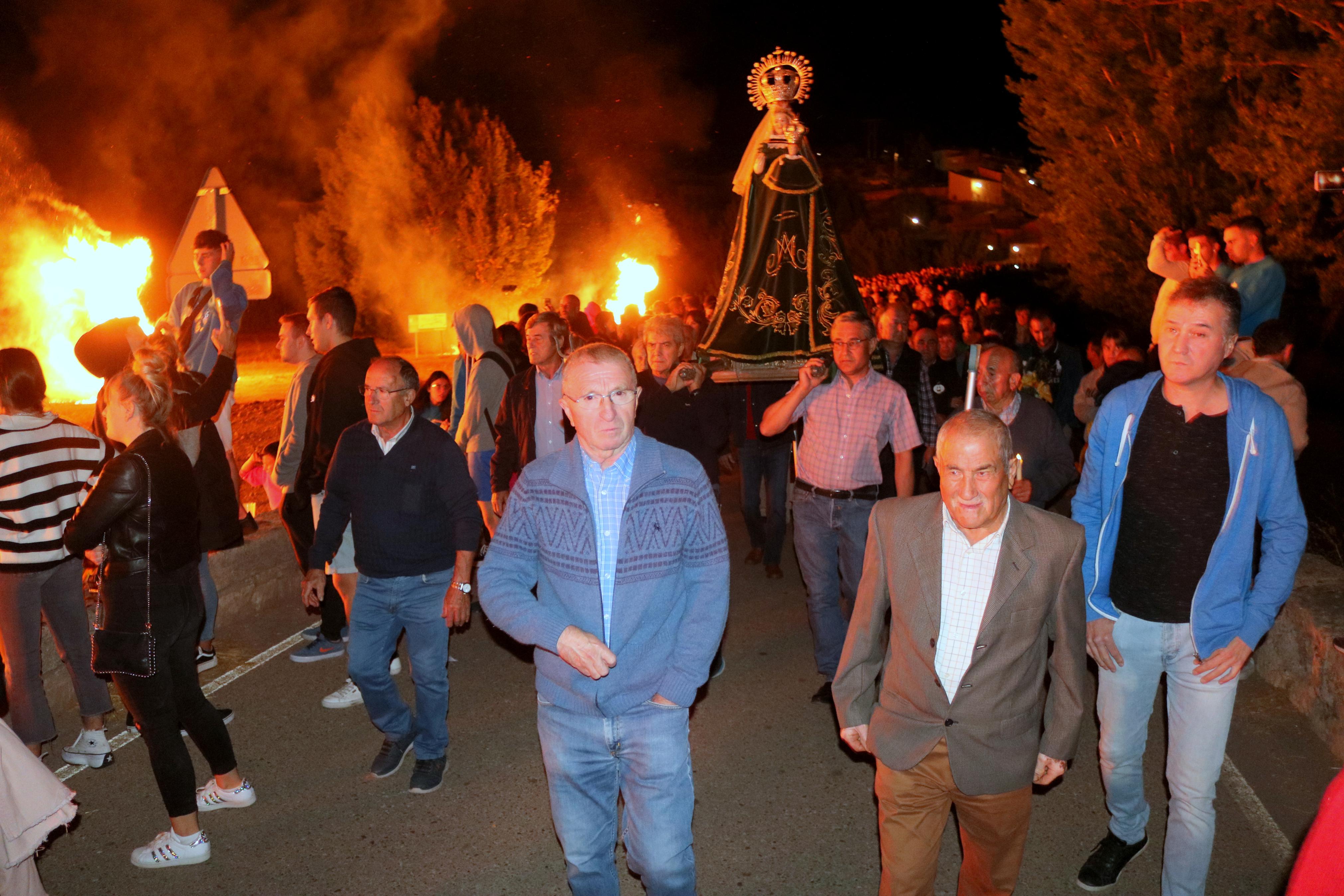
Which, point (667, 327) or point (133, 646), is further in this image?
point (667, 327)

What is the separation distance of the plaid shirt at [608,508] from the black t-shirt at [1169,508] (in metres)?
1.91

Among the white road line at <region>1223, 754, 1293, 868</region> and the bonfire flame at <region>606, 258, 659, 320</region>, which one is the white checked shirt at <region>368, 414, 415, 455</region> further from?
the bonfire flame at <region>606, 258, 659, 320</region>

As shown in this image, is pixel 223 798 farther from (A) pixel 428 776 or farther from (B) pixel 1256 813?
(B) pixel 1256 813

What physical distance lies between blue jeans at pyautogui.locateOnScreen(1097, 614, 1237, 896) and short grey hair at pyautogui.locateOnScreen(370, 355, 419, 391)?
11.0 ft

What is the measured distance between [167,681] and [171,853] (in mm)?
746

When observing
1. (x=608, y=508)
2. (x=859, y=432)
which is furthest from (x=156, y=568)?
(x=859, y=432)

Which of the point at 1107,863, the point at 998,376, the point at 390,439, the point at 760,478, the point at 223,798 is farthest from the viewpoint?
the point at 760,478

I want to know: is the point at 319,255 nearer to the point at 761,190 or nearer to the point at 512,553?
the point at 761,190

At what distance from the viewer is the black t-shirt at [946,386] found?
29.6 ft

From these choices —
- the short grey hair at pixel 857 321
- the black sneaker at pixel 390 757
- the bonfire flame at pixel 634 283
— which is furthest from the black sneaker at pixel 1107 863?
the bonfire flame at pixel 634 283

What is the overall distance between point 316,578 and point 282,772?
106cm

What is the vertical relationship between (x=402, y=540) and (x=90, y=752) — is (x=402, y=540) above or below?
above

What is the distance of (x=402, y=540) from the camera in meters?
5.04

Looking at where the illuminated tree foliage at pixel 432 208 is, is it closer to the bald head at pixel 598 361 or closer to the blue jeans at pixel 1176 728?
the bald head at pixel 598 361
